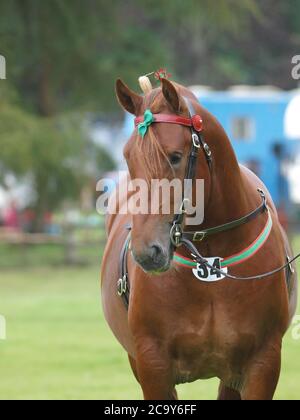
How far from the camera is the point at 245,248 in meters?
4.30

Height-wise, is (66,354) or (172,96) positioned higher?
(172,96)

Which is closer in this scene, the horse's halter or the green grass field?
the horse's halter

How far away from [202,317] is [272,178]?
21.7 meters

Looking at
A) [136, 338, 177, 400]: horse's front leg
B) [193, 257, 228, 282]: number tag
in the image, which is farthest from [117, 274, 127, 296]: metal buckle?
[193, 257, 228, 282]: number tag

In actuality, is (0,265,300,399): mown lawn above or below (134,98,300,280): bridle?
below

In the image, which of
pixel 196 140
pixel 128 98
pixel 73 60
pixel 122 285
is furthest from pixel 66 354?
pixel 73 60

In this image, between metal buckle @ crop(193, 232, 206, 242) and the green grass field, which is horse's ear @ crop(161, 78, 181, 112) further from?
the green grass field

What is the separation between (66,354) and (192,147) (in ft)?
19.5

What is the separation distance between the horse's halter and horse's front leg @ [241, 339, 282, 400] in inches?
29.9

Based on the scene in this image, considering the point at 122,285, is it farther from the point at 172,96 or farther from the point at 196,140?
the point at 172,96

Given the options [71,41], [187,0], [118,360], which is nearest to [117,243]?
[118,360]

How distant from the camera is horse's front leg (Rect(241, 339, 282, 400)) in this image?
4.18 meters

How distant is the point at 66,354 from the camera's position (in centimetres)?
947
